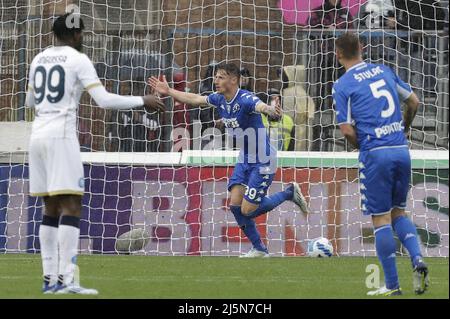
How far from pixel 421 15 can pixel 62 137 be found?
8.48 meters

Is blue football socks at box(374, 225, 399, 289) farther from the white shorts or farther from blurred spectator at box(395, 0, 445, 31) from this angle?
blurred spectator at box(395, 0, 445, 31)

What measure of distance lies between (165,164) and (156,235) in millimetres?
890

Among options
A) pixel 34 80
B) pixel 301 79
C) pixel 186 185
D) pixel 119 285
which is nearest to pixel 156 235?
pixel 186 185

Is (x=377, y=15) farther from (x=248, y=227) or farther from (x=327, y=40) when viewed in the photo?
(x=248, y=227)

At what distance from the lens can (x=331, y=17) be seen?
1614 centimetres

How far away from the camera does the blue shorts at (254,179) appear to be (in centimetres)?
1337

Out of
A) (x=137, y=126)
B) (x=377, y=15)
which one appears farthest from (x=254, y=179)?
(x=377, y=15)

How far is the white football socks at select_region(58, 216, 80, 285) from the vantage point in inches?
338

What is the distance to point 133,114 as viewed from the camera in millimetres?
16047

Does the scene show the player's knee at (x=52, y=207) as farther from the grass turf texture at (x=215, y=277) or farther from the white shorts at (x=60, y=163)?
the grass turf texture at (x=215, y=277)

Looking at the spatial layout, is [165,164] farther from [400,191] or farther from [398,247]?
[400,191]

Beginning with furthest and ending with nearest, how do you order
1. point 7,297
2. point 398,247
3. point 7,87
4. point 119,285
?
point 7,87 → point 398,247 → point 119,285 → point 7,297

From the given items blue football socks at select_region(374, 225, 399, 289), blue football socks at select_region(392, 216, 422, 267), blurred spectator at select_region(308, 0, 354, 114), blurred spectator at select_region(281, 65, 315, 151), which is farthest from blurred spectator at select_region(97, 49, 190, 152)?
blue football socks at select_region(374, 225, 399, 289)

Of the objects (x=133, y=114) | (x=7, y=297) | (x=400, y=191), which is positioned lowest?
(x=7, y=297)
